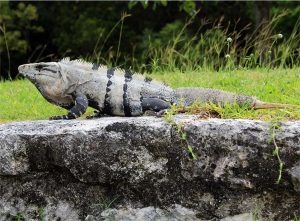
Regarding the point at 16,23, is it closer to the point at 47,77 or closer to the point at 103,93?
the point at 47,77

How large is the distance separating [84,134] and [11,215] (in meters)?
0.93

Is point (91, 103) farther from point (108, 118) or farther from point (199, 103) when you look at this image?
point (199, 103)

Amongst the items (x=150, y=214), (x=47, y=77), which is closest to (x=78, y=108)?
(x=47, y=77)

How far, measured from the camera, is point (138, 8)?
22.5m

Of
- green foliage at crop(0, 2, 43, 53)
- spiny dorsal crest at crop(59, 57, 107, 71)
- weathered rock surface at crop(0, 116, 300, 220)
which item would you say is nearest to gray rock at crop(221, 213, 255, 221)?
weathered rock surface at crop(0, 116, 300, 220)

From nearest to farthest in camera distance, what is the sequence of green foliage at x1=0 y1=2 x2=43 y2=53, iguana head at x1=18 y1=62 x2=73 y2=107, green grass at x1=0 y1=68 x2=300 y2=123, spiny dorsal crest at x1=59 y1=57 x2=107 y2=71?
green grass at x1=0 y1=68 x2=300 y2=123
iguana head at x1=18 y1=62 x2=73 y2=107
spiny dorsal crest at x1=59 y1=57 x2=107 y2=71
green foliage at x1=0 y1=2 x2=43 y2=53

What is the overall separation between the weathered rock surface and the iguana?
0.39 metres

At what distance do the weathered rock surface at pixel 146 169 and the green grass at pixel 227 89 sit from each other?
0.38m

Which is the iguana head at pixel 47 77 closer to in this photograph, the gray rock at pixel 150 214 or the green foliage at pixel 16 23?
the gray rock at pixel 150 214

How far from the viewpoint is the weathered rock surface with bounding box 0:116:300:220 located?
465 cm

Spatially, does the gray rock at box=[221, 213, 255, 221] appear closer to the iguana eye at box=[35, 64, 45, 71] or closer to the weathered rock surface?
the weathered rock surface

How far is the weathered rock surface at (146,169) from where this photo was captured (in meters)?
4.65

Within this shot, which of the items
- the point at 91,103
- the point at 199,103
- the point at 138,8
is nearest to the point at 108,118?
the point at 91,103

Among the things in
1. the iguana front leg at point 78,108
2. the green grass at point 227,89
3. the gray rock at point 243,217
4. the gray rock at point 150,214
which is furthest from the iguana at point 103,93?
the gray rock at point 243,217
